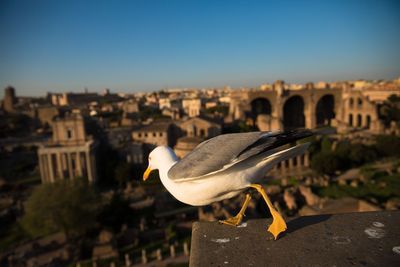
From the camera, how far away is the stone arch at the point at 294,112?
48.1 meters

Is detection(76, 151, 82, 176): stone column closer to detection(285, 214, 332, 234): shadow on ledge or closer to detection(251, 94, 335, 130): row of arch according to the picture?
detection(285, 214, 332, 234): shadow on ledge

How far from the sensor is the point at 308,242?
2.15 m

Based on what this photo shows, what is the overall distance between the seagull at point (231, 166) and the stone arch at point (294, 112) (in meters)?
47.5

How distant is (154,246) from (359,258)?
12.2m

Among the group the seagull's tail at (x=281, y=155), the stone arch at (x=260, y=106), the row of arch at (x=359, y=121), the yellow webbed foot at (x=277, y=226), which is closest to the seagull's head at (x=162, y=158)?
the seagull's tail at (x=281, y=155)

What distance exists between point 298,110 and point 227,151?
49.2 meters

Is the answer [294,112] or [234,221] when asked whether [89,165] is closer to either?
[234,221]

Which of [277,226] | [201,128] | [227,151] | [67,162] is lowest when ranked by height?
[67,162]

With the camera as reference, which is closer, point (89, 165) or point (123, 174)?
point (123, 174)

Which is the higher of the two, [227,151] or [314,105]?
[227,151]

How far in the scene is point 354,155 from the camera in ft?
78.6

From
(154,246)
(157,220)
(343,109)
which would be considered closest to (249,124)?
(343,109)

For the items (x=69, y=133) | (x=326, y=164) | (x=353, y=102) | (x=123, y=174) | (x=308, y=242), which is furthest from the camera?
(x=353, y=102)

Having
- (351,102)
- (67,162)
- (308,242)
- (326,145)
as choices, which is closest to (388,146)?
(326,145)
